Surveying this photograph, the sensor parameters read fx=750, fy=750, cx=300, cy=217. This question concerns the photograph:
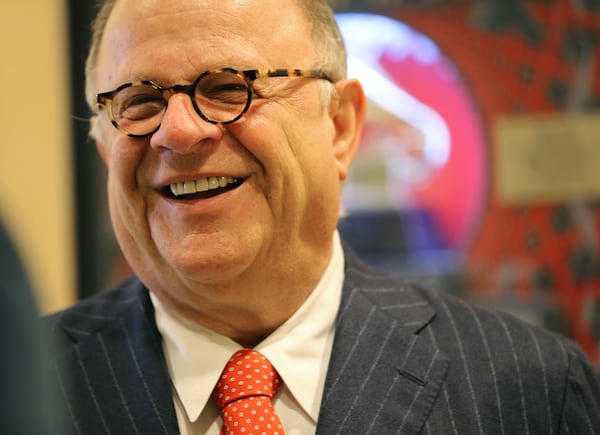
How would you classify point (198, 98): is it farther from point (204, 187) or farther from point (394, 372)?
point (394, 372)

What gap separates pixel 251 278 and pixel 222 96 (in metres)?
Result: 0.31

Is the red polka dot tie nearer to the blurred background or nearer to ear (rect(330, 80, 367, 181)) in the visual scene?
ear (rect(330, 80, 367, 181))

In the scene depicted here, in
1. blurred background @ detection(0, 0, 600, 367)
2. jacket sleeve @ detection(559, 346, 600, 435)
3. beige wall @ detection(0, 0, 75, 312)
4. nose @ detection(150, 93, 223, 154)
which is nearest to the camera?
nose @ detection(150, 93, 223, 154)

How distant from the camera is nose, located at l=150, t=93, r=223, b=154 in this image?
1185mm

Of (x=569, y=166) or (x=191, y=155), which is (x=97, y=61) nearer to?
(x=191, y=155)

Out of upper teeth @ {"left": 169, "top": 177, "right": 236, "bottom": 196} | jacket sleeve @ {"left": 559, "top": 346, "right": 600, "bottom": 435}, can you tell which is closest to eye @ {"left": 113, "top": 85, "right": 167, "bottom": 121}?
upper teeth @ {"left": 169, "top": 177, "right": 236, "bottom": 196}

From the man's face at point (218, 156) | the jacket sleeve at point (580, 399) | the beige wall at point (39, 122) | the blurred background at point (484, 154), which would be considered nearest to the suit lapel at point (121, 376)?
the man's face at point (218, 156)

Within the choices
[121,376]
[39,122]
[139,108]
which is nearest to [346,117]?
[139,108]

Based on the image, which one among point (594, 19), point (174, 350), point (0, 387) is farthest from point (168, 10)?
point (594, 19)

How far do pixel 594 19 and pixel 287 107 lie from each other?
1.61 metres

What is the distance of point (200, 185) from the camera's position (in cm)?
124

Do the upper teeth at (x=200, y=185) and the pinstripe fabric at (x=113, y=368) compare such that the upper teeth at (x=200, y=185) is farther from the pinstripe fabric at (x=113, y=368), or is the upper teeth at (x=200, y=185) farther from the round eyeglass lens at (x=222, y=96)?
the pinstripe fabric at (x=113, y=368)


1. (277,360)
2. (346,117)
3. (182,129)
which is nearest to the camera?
(182,129)

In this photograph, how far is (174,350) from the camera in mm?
1336
